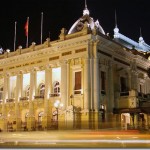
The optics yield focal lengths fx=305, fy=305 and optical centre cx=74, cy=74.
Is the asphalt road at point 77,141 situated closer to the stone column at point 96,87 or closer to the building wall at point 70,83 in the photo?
the building wall at point 70,83

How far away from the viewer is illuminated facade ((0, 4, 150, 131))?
38219 mm

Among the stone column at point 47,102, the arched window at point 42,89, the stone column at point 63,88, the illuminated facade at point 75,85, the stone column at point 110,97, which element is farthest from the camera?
the arched window at point 42,89

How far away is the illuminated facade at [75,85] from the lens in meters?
38.2

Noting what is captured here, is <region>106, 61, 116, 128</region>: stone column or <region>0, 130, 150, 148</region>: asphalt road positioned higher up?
<region>106, 61, 116, 128</region>: stone column

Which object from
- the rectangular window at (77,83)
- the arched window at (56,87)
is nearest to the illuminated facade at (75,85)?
the rectangular window at (77,83)

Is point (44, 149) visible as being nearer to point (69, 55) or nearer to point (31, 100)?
point (69, 55)

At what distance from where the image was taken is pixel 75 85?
130ft

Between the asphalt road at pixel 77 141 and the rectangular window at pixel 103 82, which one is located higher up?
the rectangular window at pixel 103 82

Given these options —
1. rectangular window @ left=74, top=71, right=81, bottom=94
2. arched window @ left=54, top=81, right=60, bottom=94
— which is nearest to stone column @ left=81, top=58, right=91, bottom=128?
rectangular window @ left=74, top=71, right=81, bottom=94

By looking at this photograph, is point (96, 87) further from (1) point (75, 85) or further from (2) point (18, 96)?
(2) point (18, 96)

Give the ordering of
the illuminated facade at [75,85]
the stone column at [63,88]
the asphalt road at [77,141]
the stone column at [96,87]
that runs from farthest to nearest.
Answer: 1. the stone column at [63,88]
2. the illuminated facade at [75,85]
3. the stone column at [96,87]
4. the asphalt road at [77,141]

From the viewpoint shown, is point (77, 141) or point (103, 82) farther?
point (103, 82)

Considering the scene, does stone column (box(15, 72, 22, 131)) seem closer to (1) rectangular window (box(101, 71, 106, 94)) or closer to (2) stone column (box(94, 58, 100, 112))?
(1) rectangular window (box(101, 71, 106, 94))

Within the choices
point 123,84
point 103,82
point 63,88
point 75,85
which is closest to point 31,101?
point 63,88
